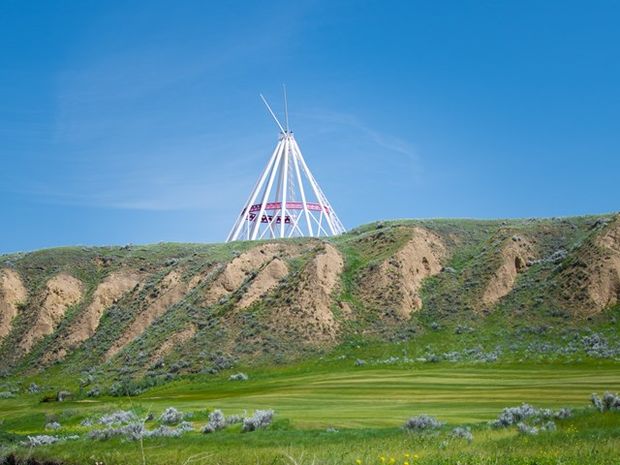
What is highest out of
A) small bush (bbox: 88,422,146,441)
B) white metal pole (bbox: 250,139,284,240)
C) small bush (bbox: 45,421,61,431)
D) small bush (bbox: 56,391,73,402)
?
white metal pole (bbox: 250,139,284,240)

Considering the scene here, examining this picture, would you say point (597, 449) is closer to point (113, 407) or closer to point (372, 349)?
point (113, 407)

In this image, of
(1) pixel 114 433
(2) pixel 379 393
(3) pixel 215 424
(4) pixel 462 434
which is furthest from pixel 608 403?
(1) pixel 114 433

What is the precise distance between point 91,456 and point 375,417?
12.4m

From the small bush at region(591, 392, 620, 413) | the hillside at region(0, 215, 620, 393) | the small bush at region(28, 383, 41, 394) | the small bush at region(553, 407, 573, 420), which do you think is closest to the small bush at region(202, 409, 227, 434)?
the small bush at region(553, 407, 573, 420)

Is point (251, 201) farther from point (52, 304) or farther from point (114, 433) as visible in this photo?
point (114, 433)

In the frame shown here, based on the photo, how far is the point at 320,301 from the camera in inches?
2923

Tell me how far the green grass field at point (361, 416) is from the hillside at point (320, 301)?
679 centimetres

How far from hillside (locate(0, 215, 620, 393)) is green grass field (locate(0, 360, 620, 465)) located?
6.79m

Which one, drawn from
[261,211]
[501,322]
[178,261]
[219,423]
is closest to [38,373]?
[178,261]

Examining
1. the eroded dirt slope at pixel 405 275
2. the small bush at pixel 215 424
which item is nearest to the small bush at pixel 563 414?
the small bush at pixel 215 424

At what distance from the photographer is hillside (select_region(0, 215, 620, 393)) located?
66938 mm

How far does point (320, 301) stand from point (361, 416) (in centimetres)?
4110

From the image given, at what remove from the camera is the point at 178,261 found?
9675cm

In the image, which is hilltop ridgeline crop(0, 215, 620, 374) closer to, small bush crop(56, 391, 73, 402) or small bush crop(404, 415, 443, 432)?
small bush crop(56, 391, 73, 402)
